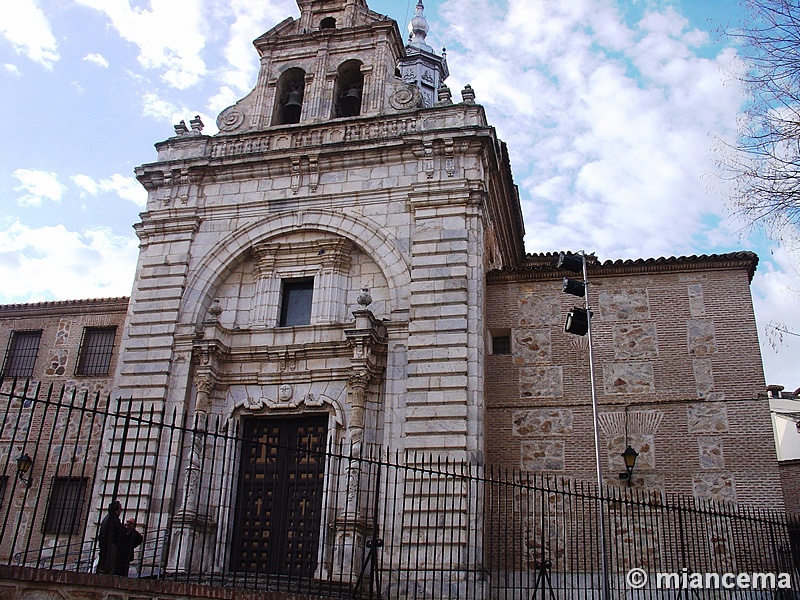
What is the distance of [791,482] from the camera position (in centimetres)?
2012

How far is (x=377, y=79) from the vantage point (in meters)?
17.8

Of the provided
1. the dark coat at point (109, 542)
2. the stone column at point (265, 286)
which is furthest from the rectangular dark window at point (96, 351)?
the dark coat at point (109, 542)

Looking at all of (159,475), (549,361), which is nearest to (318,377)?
(159,475)

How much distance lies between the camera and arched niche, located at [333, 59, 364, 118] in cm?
1845

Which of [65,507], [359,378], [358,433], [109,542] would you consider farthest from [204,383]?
[109,542]

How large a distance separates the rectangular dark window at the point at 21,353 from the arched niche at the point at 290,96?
754cm

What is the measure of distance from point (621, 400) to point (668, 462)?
1311mm

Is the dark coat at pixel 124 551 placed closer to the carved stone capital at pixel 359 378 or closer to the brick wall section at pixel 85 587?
the brick wall section at pixel 85 587

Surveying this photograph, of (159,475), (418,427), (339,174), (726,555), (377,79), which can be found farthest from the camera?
(377,79)

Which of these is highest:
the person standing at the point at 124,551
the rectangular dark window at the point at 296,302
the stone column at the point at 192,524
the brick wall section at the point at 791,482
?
the rectangular dark window at the point at 296,302

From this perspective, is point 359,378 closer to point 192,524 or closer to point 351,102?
point 192,524

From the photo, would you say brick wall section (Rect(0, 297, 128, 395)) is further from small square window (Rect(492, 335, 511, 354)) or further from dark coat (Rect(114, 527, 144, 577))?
small square window (Rect(492, 335, 511, 354))

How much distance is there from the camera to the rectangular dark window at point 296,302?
1577cm

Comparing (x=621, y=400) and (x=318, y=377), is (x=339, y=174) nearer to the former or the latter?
(x=318, y=377)
